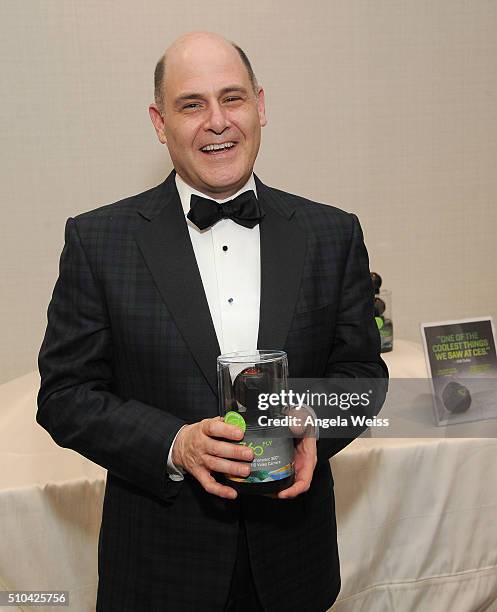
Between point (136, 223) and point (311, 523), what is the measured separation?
26.7 inches

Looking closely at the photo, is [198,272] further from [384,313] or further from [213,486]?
[384,313]

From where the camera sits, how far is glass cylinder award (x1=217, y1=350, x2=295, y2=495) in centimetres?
124

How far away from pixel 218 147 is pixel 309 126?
1.76 m

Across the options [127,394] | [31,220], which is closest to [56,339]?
[127,394]

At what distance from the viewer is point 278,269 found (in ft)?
4.95

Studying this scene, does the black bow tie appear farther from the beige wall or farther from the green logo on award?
the beige wall

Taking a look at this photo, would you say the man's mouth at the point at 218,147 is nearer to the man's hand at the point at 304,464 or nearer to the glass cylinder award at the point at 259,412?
the glass cylinder award at the point at 259,412

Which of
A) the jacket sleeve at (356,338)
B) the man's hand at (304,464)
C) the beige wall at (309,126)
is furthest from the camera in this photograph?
the beige wall at (309,126)

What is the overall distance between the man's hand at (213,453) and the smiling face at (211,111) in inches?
19.7

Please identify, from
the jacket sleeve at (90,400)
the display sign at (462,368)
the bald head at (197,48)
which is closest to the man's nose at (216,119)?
the bald head at (197,48)

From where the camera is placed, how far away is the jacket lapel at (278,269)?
1459 millimetres

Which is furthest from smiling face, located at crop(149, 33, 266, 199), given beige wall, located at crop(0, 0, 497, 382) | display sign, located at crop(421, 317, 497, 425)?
beige wall, located at crop(0, 0, 497, 382)

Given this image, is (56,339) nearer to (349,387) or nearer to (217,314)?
(217,314)

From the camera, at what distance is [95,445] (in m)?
1.38
